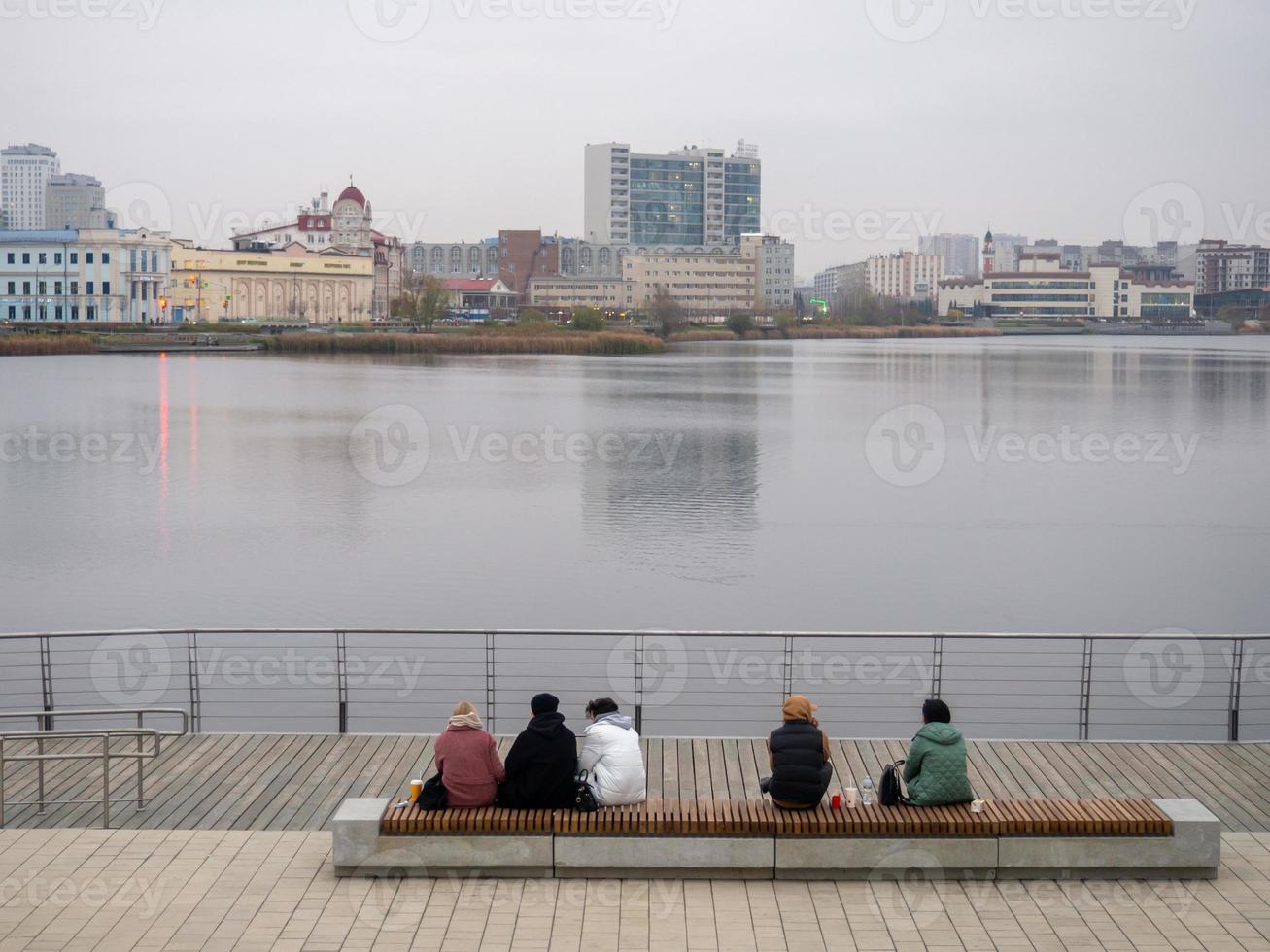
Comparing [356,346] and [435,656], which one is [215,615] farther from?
[356,346]

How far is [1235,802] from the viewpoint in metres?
8.86

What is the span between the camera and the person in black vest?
7254 mm

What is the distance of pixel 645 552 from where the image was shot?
955 inches

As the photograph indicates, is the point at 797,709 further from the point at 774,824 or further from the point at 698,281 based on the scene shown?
the point at 698,281

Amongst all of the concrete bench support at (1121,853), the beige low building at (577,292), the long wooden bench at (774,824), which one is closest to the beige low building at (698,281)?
the beige low building at (577,292)

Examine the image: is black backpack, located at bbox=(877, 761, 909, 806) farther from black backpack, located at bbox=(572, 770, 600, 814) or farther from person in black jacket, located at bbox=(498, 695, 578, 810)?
person in black jacket, located at bbox=(498, 695, 578, 810)

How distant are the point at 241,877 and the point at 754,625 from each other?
12.3 meters

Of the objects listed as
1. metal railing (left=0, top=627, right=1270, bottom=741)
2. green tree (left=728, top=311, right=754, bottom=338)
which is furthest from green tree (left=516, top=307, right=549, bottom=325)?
metal railing (left=0, top=627, right=1270, bottom=741)

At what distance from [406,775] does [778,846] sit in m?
3.12

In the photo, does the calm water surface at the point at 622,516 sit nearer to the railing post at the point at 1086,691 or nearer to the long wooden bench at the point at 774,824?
the railing post at the point at 1086,691

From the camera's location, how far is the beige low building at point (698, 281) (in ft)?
579

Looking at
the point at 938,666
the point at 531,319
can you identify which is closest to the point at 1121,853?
the point at 938,666

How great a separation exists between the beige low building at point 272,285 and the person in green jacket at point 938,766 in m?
124

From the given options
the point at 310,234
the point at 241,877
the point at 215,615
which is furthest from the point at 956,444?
the point at 310,234
